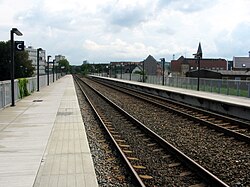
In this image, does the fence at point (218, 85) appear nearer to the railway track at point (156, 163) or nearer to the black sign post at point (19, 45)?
the black sign post at point (19, 45)

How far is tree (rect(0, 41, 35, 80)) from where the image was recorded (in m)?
85.8

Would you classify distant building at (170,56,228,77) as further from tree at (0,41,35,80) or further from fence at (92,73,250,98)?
fence at (92,73,250,98)

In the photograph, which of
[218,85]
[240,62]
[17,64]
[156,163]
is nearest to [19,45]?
[156,163]

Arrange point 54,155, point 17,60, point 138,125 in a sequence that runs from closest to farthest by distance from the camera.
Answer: point 54,155 < point 138,125 < point 17,60

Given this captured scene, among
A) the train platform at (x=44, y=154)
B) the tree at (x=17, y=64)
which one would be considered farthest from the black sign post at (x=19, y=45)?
the tree at (x=17, y=64)

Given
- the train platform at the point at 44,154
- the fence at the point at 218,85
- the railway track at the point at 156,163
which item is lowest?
the railway track at the point at 156,163

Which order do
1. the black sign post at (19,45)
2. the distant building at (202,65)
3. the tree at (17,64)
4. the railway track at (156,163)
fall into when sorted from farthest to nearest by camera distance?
the distant building at (202,65) < the tree at (17,64) < the black sign post at (19,45) < the railway track at (156,163)

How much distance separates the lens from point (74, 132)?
39.8ft

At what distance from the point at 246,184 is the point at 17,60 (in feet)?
280

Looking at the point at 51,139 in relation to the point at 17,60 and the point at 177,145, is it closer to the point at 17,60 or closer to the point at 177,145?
the point at 177,145

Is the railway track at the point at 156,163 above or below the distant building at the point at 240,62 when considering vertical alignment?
below

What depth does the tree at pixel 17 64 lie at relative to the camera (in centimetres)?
8581

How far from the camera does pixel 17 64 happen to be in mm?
87062

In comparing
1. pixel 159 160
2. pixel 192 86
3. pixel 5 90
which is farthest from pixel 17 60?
pixel 159 160
